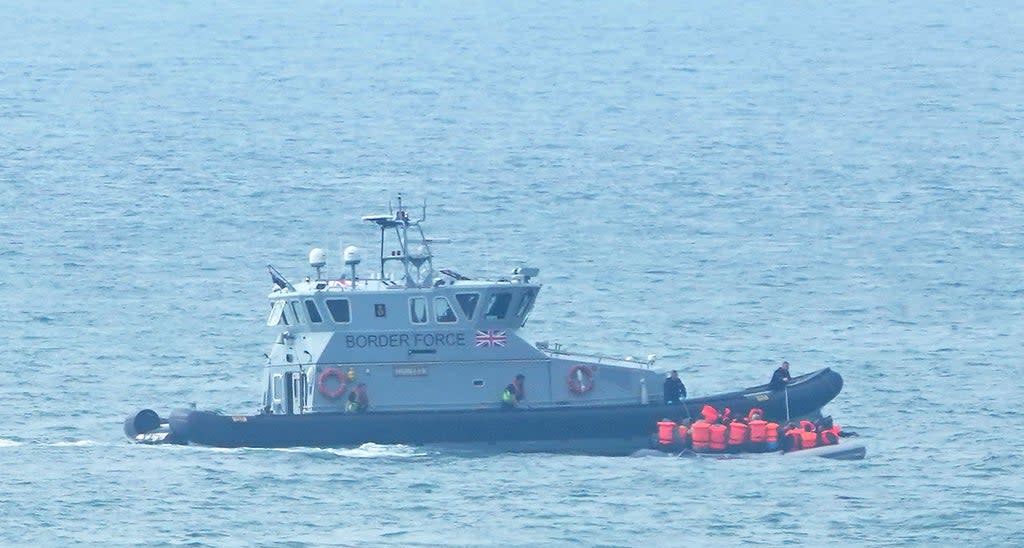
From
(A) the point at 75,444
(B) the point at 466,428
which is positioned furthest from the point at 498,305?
(A) the point at 75,444

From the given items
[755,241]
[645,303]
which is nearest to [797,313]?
[645,303]

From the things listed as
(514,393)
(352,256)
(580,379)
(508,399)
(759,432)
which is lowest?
(759,432)

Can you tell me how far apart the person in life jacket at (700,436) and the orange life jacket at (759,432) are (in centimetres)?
92

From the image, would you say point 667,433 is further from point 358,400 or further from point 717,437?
point 358,400

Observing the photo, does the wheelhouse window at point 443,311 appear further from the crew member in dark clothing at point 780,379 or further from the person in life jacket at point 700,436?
the crew member in dark clothing at point 780,379

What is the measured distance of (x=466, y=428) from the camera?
51906 mm

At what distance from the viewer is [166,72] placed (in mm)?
145500

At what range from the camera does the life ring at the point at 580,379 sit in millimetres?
52625

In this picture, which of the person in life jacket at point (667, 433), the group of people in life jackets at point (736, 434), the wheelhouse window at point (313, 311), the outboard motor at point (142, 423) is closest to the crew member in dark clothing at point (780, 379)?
the group of people in life jackets at point (736, 434)

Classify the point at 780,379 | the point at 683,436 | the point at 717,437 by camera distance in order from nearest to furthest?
the point at 683,436
the point at 717,437
the point at 780,379

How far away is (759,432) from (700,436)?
125 centimetres

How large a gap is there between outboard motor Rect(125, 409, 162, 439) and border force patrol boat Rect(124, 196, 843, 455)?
1.48 meters

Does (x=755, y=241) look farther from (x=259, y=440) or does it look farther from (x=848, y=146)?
(x=259, y=440)

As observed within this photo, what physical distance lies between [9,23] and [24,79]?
32.1 meters
